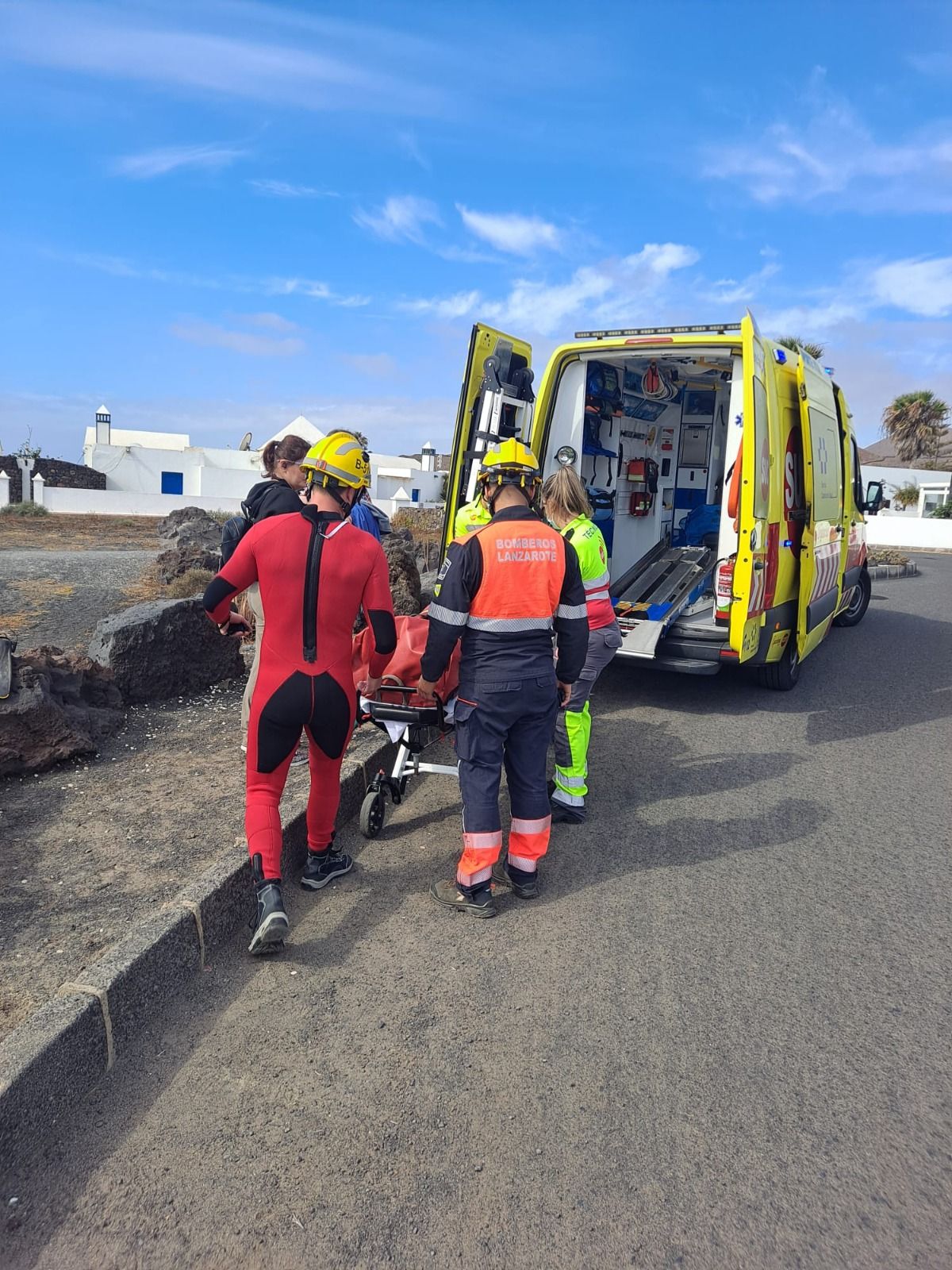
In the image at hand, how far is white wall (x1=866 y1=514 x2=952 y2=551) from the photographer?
1345 inches

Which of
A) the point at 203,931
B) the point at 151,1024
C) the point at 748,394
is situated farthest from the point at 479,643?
the point at 748,394

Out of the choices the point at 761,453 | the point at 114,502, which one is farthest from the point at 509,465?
the point at 114,502

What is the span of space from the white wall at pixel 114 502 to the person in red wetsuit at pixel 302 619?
2809 cm

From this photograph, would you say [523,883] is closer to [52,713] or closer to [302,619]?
[302,619]

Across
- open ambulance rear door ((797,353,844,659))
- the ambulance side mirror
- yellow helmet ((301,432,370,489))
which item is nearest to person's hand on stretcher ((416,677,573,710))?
yellow helmet ((301,432,370,489))

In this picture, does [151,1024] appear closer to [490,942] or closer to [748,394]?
[490,942]

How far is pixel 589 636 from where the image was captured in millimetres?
4727

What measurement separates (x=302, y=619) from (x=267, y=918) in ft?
3.53

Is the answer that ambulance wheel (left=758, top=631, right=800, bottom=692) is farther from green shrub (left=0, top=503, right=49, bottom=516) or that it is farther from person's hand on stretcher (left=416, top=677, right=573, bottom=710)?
green shrub (left=0, top=503, right=49, bottom=516)

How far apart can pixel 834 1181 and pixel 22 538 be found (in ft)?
54.4

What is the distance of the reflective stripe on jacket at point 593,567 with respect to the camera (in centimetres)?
455

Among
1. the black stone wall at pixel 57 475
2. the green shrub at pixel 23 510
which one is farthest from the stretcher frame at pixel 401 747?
the black stone wall at pixel 57 475

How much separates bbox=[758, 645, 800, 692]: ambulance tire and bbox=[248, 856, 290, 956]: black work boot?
17.1 feet

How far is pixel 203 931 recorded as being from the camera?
10.5ft
